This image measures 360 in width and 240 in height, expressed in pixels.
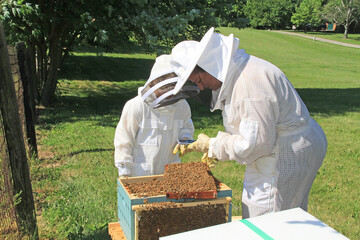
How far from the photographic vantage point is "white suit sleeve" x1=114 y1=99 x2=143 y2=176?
3.13 meters

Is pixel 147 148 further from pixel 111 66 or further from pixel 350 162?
pixel 111 66

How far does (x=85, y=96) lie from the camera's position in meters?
12.0

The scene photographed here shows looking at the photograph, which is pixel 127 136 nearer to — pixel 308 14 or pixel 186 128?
pixel 186 128

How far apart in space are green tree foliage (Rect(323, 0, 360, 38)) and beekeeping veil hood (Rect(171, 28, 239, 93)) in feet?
180

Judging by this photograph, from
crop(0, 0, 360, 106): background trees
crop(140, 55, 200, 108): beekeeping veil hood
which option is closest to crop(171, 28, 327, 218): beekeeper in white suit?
crop(140, 55, 200, 108): beekeeping veil hood

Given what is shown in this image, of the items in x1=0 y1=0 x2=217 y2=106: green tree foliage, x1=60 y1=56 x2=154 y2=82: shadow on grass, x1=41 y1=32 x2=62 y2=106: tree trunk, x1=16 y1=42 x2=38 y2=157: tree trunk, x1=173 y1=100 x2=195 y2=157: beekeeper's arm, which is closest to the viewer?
x1=173 y1=100 x2=195 y2=157: beekeeper's arm

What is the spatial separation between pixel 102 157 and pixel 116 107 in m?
4.34

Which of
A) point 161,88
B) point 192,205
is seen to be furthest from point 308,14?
point 192,205

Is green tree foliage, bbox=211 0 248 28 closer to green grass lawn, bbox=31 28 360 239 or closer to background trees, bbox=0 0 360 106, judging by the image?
background trees, bbox=0 0 360 106

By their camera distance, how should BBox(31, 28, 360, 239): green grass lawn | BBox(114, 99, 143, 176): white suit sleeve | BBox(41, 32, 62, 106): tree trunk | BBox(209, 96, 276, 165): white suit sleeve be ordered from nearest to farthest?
BBox(209, 96, 276, 165): white suit sleeve
BBox(114, 99, 143, 176): white suit sleeve
BBox(31, 28, 360, 239): green grass lawn
BBox(41, 32, 62, 106): tree trunk

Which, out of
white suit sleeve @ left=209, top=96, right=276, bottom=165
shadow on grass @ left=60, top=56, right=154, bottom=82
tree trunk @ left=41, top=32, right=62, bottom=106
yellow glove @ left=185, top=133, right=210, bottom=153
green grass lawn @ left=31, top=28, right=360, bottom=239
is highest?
white suit sleeve @ left=209, top=96, right=276, bottom=165

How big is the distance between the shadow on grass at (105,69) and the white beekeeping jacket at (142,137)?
41.7ft

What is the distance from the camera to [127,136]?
3166mm

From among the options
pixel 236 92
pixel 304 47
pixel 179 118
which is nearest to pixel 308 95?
pixel 179 118
